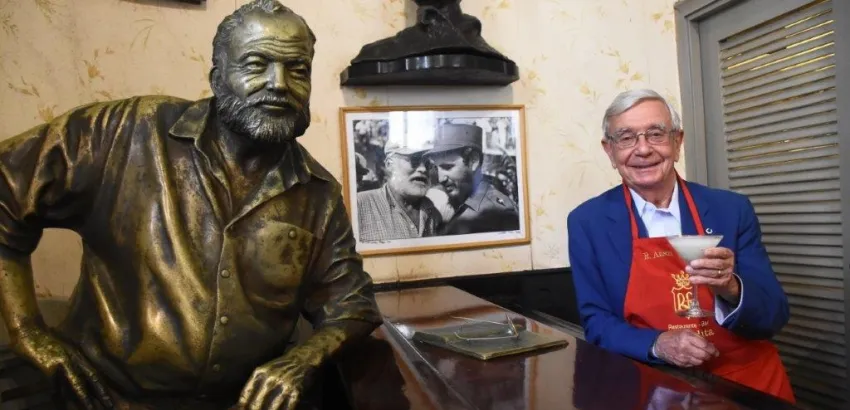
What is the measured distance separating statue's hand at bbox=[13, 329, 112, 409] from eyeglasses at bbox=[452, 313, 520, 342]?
0.70 metres

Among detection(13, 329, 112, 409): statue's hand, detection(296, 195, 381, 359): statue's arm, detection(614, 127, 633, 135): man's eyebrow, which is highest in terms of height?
detection(614, 127, 633, 135): man's eyebrow

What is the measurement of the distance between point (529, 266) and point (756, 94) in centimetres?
114

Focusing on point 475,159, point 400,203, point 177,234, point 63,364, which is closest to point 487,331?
point 177,234

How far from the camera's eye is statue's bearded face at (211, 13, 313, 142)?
1017 millimetres

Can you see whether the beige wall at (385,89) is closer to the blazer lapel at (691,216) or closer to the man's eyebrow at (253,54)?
the blazer lapel at (691,216)

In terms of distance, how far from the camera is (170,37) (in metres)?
1.94

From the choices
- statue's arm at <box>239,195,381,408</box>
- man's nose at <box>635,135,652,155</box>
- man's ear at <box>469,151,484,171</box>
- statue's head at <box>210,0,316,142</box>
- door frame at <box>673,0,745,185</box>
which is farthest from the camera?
door frame at <box>673,0,745,185</box>

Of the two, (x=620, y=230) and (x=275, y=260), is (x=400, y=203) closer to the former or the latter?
(x=620, y=230)

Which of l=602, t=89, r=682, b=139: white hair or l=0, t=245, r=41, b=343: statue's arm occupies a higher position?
l=602, t=89, r=682, b=139: white hair

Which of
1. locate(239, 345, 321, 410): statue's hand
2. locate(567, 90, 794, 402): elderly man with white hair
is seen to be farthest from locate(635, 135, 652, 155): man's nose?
locate(239, 345, 321, 410): statue's hand

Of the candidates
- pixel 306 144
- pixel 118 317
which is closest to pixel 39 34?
pixel 306 144

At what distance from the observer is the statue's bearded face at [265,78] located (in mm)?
1017

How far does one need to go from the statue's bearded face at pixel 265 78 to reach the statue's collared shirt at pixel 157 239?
9 centimetres

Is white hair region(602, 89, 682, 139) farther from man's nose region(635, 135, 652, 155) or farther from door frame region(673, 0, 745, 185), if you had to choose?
door frame region(673, 0, 745, 185)
